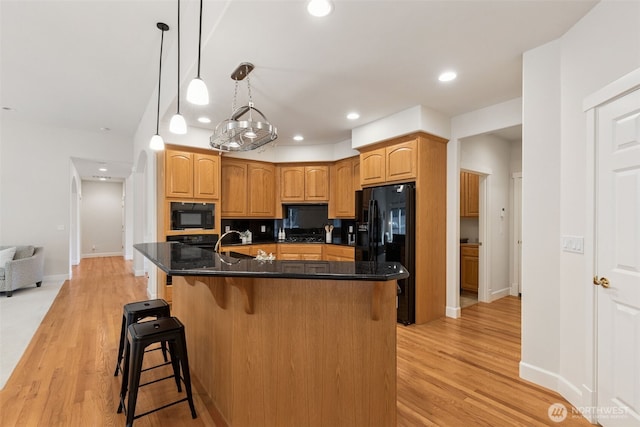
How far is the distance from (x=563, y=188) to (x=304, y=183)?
399 cm

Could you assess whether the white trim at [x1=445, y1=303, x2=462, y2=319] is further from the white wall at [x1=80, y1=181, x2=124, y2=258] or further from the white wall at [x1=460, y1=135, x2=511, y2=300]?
the white wall at [x1=80, y1=181, x2=124, y2=258]

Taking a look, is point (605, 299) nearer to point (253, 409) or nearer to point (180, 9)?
point (253, 409)

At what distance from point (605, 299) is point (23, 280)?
7.61 metres

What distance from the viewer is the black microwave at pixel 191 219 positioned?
4.33 meters

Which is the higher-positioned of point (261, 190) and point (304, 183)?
point (304, 183)

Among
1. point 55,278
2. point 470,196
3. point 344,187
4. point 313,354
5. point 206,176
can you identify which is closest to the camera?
point 313,354

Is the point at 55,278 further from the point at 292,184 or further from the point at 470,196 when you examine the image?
the point at 470,196

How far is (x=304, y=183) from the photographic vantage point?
220 inches

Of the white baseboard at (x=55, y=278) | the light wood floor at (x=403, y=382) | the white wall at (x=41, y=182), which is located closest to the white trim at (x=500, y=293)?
the light wood floor at (x=403, y=382)

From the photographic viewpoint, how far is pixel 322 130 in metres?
4.70

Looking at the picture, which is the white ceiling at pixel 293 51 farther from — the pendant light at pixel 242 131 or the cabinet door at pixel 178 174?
the cabinet door at pixel 178 174

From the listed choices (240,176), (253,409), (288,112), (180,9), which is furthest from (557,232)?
(240,176)

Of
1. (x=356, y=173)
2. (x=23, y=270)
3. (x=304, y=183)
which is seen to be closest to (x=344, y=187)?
(x=356, y=173)

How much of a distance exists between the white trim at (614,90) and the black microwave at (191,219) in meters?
4.50
